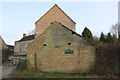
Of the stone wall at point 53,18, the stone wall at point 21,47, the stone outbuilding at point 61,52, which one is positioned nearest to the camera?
the stone outbuilding at point 61,52

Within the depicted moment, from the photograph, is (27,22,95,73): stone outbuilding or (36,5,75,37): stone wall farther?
(36,5,75,37): stone wall

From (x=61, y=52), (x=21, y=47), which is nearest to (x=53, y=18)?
(x=61, y=52)

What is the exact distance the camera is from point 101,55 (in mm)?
11203

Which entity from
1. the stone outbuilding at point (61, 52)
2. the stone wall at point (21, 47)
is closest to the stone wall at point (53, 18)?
the stone outbuilding at point (61, 52)

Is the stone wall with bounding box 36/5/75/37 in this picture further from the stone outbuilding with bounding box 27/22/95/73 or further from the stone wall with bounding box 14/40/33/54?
the stone wall with bounding box 14/40/33/54

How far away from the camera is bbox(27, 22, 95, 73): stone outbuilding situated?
12.0m

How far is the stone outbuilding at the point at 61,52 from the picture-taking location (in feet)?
39.2

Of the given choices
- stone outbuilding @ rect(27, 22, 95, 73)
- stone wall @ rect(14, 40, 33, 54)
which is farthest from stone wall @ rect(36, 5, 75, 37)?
stone wall @ rect(14, 40, 33, 54)

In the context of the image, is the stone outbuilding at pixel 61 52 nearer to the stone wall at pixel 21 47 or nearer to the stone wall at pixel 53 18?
the stone wall at pixel 53 18

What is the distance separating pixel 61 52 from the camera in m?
12.6

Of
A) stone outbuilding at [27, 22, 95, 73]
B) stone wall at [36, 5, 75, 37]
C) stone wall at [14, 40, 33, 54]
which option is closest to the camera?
stone outbuilding at [27, 22, 95, 73]

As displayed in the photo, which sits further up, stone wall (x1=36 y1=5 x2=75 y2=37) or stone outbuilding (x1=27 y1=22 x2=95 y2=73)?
stone wall (x1=36 y1=5 x2=75 y2=37)

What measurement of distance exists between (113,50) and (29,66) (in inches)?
358

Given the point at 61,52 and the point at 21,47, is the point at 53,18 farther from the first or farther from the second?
the point at 21,47
